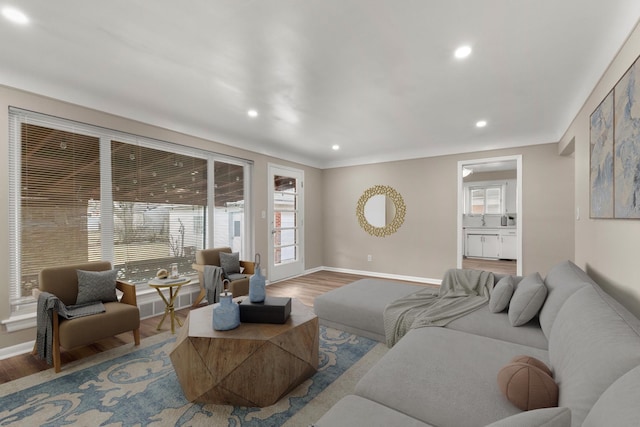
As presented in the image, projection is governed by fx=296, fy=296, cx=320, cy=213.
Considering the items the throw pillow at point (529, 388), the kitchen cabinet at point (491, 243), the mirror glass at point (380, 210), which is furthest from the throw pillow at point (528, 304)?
the kitchen cabinet at point (491, 243)

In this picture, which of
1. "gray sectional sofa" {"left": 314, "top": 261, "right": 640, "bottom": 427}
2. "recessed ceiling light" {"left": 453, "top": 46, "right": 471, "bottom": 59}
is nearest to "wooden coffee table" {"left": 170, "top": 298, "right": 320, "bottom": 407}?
"gray sectional sofa" {"left": 314, "top": 261, "right": 640, "bottom": 427}

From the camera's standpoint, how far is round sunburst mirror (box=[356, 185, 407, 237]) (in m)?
5.86

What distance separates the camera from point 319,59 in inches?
95.0

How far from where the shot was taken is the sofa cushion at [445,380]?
126 centimetres

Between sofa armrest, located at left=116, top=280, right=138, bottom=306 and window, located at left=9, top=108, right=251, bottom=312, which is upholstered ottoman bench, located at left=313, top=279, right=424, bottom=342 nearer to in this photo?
sofa armrest, located at left=116, top=280, right=138, bottom=306

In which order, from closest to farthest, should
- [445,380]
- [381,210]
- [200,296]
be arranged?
[445,380] → [200,296] → [381,210]

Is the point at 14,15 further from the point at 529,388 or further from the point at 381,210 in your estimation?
the point at 381,210

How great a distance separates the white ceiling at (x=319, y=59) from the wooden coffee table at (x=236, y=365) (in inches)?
81.5

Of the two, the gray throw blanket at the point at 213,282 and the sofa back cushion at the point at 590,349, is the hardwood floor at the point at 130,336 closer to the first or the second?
the gray throw blanket at the point at 213,282

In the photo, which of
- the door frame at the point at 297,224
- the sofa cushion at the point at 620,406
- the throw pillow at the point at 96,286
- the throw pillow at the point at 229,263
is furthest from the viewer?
the door frame at the point at 297,224

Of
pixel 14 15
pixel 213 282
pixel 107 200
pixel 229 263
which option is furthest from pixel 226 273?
pixel 14 15

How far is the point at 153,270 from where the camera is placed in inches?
150

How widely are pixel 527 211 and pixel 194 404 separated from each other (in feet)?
16.6

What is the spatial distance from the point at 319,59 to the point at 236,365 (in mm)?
2336
